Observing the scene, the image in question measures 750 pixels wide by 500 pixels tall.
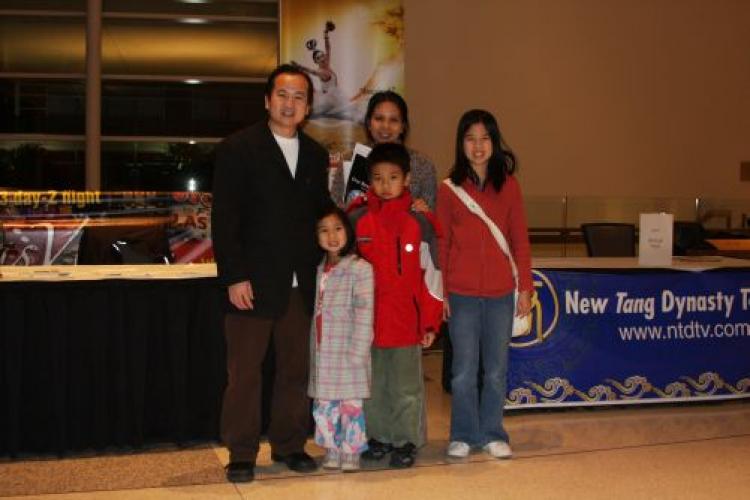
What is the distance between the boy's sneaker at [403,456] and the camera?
460cm

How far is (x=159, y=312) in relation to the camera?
4867mm

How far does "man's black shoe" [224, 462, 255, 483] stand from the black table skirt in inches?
23.6

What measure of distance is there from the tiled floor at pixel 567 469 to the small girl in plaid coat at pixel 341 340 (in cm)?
19

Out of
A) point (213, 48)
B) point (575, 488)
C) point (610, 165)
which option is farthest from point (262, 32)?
point (575, 488)

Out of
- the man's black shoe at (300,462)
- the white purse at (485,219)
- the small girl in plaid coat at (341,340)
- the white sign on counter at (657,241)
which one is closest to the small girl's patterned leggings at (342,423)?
the small girl in plaid coat at (341,340)

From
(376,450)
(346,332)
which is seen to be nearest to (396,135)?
(346,332)

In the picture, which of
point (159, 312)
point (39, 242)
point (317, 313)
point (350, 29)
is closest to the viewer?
point (317, 313)

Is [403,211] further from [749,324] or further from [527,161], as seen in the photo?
[527,161]

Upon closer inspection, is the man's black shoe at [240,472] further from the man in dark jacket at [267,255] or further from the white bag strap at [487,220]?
the white bag strap at [487,220]

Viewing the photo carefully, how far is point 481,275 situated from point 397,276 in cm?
45

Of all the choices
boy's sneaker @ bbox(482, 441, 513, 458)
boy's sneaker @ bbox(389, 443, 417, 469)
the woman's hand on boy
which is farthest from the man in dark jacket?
boy's sneaker @ bbox(482, 441, 513, 458)

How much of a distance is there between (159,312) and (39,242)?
→ 113 centimetres

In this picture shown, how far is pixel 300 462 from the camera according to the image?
4543 millimetres

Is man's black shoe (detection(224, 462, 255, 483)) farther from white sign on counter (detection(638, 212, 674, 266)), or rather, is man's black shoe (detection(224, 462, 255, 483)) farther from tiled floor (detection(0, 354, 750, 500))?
white sign on counter (detection(638, 212, 674, 266))
